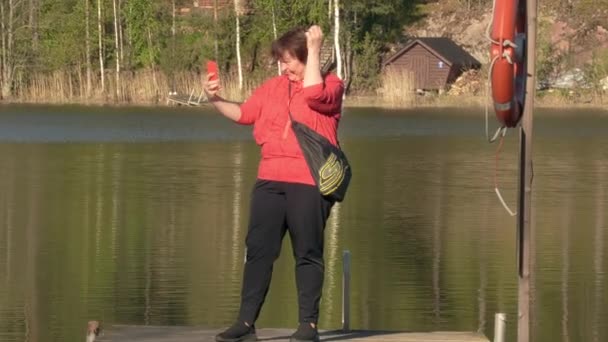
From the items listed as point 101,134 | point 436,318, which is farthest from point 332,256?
→ point 101,134

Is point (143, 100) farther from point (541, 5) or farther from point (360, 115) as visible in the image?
point (541, 5)

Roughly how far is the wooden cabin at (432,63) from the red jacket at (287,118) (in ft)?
149

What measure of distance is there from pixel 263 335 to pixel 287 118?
1220 millimetres

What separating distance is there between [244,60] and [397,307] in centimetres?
4755

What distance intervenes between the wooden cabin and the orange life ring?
1787 inches

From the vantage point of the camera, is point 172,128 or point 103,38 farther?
point 103,38

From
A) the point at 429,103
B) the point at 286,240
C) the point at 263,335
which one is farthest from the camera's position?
the point at 429,103

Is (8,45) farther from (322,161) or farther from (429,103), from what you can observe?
(322,161)

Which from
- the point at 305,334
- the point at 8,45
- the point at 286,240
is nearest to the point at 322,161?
the point at 305,334

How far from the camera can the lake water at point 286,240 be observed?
37.2 feet

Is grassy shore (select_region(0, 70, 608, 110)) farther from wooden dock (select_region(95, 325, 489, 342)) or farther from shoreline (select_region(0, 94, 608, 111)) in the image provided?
wooden dock (select_region(95, 325, 489, 342))

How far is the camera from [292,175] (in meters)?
8.33

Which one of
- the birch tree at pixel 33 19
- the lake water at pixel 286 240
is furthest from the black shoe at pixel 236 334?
the birch tree at pixel 33 19

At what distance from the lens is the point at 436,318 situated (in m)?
11.1
